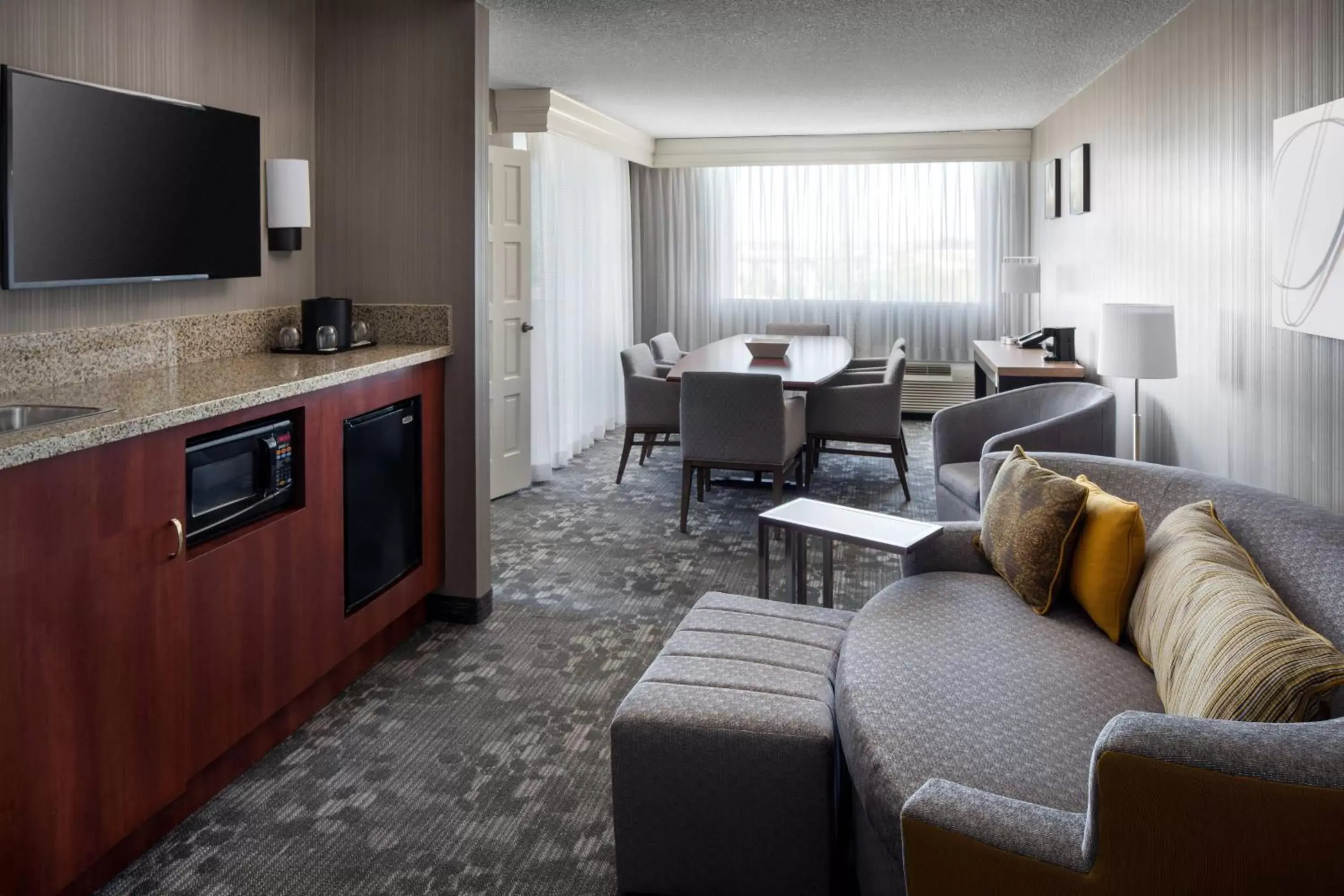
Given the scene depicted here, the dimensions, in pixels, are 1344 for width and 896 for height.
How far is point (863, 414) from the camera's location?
5.91 meters

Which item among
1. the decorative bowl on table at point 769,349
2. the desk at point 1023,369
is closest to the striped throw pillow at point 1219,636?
the desk at point 1023,369

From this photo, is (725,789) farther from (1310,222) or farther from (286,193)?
(286,193)

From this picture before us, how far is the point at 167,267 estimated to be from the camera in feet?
9.89

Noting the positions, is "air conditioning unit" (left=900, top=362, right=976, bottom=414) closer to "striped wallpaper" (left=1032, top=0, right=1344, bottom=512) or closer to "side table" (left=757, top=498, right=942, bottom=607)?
"striped wallpaper" (left=1032, top=0, right=1344, bottom=512)

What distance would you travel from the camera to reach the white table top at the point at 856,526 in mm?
2877

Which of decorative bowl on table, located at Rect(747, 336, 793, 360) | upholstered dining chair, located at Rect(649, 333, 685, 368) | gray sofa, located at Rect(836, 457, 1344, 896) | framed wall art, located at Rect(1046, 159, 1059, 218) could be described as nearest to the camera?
gray sofa, located at Rect(836, 457, 1344, 896)

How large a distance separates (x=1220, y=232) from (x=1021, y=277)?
371cm

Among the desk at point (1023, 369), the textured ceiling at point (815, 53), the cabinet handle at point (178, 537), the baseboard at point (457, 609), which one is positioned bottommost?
the baseboard at point (457, 609)

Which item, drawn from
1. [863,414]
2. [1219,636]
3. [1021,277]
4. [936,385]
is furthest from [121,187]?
[936,385]

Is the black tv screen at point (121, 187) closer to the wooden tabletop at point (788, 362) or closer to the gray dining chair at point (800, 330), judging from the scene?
the wooden tabletop at point (788, 362)

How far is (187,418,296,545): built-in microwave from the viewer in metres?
2.47

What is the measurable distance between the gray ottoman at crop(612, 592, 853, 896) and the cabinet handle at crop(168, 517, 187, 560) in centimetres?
104

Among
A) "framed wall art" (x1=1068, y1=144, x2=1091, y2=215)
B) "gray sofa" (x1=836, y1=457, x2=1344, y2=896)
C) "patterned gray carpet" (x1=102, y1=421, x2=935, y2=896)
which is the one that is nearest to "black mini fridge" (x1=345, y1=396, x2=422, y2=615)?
"patterned gray carpet" (x1=102, y1=421, x2=935, y2=896)

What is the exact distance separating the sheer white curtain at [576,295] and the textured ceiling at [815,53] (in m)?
0.55
